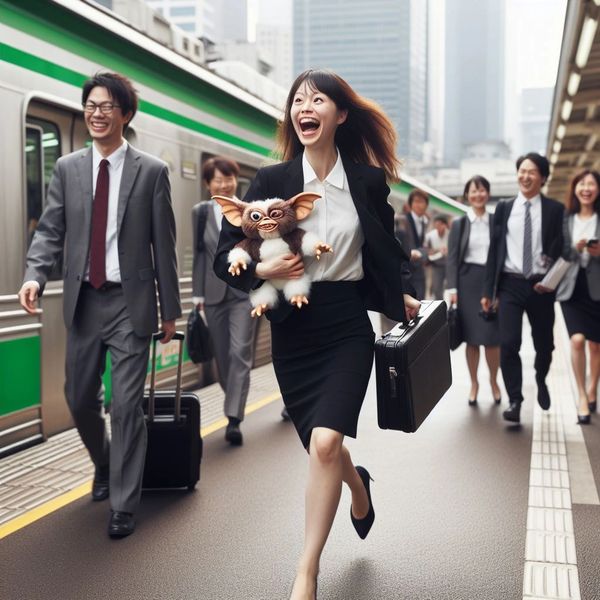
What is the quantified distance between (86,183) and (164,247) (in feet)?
1.53

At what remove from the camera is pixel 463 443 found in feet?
18.3

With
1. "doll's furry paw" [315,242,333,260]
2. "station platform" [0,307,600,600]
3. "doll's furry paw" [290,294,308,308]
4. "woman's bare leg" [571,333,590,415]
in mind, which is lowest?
"station platform" [0,307,600,600]

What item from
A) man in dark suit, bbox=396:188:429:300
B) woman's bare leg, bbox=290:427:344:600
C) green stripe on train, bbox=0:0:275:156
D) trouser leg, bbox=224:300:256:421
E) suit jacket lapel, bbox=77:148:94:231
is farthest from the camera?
man in dark suit, bbox=396:188:429:300

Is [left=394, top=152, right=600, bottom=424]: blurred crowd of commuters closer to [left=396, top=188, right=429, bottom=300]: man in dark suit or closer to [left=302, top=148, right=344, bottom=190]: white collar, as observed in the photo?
[left=396, top=188, right=429, bottom=300]: man in dark suit

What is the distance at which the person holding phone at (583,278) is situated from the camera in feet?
21.4

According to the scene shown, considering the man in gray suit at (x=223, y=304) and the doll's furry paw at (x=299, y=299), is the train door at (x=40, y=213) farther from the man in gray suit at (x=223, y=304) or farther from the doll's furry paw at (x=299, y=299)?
the doll's furry paw at (x=299, y=299)

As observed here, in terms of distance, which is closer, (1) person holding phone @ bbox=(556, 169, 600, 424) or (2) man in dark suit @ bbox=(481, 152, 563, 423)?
(2) man in dark suit @ bbox=(481, 152, 563, 423)

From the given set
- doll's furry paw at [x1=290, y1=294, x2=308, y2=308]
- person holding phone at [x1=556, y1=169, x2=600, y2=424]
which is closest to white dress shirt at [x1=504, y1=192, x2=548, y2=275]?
person holding phone at [x1=556, y1=169, x2=600, y2=424]

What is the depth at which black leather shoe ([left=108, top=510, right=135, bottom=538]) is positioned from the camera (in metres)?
3.68

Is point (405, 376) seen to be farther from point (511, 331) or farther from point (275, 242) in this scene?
point (511, 331)

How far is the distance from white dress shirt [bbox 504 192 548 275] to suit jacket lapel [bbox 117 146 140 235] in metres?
3.17

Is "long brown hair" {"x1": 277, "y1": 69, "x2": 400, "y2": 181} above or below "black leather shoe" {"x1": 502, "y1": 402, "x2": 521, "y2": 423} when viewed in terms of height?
above

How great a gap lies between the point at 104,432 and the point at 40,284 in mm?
895

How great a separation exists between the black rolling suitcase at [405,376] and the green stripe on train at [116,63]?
3.11 meters
